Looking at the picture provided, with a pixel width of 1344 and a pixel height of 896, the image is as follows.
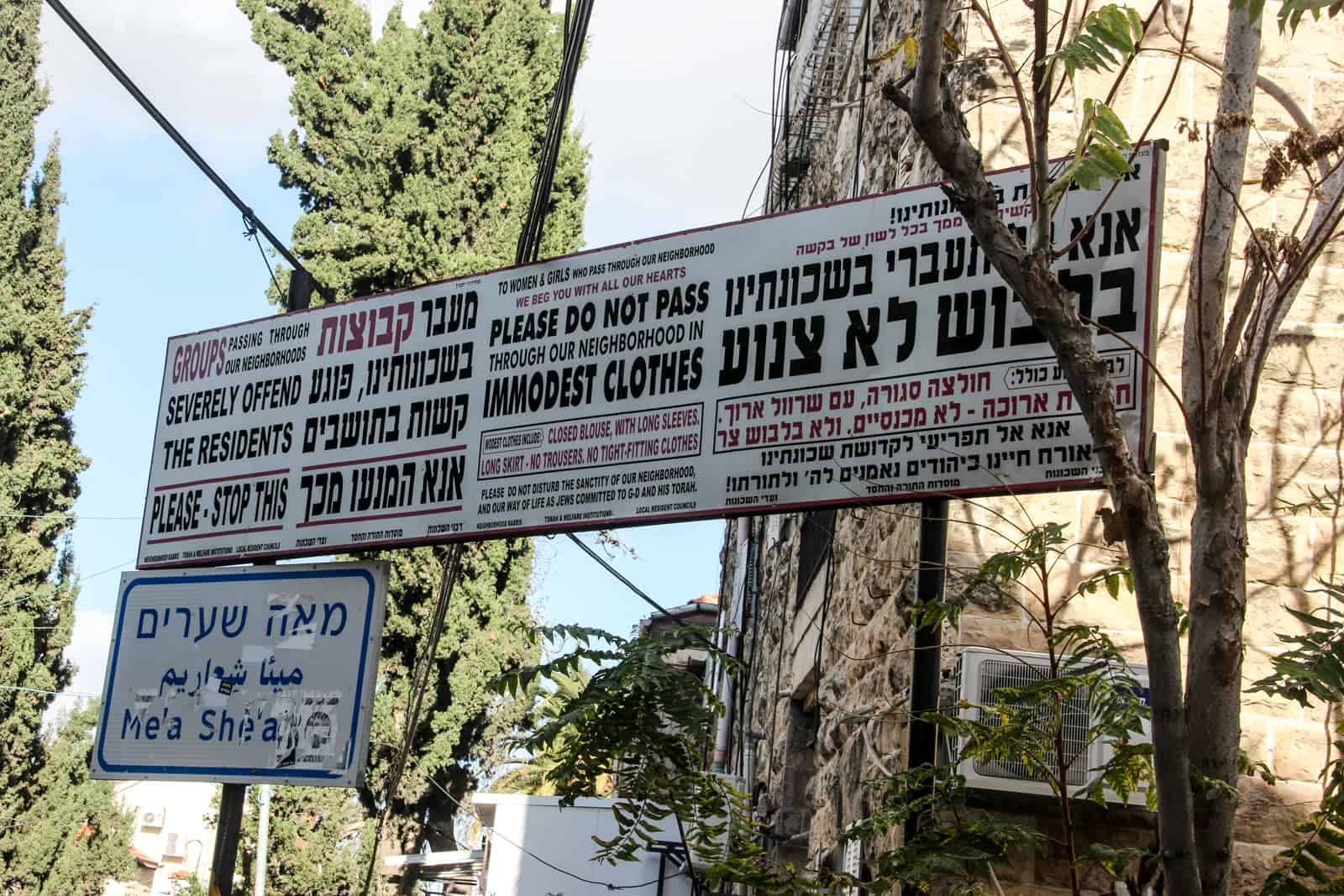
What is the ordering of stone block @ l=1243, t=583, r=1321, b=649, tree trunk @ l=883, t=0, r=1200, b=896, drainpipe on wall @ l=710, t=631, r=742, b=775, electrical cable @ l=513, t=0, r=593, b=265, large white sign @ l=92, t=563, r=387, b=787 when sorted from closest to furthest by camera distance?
tree trunk @ l=883, t=0, r=1200, b=896 → stone block @ l=1243, t=583, r=1321, b=649 → large white sign @ l=92, t=563, r=387, b=787 → electrical cable @ l=513, t=0, r=593, b=265 → drainpipe on wall @ l=710, t=631, r=742, b=775

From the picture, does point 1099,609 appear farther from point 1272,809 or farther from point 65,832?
point 65,832

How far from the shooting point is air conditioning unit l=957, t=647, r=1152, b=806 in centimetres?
476

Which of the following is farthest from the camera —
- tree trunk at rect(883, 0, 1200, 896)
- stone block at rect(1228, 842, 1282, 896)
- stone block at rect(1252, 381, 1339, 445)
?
stone block at rect(1252, 381, 1339, 445)

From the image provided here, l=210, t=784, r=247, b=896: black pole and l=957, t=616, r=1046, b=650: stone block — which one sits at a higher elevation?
l=957, t=616, r=1046, b=650: stone block

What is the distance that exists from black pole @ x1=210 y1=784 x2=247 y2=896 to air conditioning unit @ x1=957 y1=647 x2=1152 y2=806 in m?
2.66

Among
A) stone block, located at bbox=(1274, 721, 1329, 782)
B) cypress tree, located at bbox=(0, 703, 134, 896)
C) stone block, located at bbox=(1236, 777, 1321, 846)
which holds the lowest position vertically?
cypress tree, located at bbox=(0, 703, 134, 896)

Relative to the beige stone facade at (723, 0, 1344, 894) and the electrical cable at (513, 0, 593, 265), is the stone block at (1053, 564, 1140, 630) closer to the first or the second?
the beige stone facade at (723, 0, 1344, 894)

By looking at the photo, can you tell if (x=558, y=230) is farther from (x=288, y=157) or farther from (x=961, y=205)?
(x=961, y=205)

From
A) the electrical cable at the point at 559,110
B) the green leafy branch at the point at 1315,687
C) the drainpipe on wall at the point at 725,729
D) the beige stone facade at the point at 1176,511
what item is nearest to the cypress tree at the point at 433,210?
the drainpipe on wall at the point at 725,729

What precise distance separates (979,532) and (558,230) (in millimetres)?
19244

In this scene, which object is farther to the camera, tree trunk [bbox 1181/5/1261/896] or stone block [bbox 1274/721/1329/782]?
stone block [bbox 1274/721/1329/782]

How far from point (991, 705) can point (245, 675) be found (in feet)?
9.18

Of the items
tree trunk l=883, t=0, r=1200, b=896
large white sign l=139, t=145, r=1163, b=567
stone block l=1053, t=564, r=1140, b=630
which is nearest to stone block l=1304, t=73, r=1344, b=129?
large white sign l=139, t=145, r=1163, b=567

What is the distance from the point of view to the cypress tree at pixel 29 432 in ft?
87.0
